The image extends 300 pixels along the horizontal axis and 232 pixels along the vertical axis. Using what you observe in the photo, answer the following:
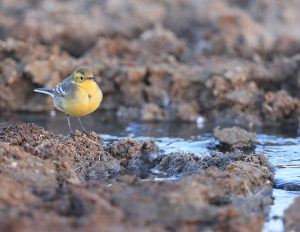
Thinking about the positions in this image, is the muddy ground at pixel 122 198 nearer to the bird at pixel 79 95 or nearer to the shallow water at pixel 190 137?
the shallow water at pixel 190 137

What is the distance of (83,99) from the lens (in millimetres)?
8766

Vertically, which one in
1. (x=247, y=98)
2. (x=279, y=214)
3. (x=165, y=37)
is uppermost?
(x=165, y=37)

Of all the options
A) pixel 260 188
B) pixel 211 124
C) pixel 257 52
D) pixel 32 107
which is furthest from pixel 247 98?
pixel 260 188

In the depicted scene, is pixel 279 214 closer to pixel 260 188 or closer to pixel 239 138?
pixel 260 188

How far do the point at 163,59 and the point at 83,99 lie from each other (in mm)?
3653

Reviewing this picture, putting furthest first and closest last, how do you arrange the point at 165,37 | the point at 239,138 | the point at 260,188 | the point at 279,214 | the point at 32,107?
the point at 165,37, the point at 32,107, the point at 239,138, the point at 260,188, the point at 279,214

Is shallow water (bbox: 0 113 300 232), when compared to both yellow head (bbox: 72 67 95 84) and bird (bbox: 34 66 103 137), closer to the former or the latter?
bird (bbox: 34 66 103 137)

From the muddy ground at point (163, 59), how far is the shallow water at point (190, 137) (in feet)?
1.30

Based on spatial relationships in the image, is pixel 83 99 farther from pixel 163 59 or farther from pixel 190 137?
pixel 163 59

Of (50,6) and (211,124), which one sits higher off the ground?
(50,6)

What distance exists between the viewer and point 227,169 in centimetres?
674

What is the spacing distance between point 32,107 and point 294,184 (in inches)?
224

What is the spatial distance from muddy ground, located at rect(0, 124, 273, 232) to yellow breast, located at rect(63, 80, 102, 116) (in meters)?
1.42

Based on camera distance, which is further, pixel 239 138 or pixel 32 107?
pixel 32 107
